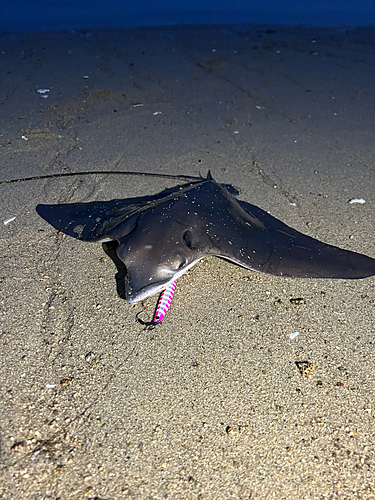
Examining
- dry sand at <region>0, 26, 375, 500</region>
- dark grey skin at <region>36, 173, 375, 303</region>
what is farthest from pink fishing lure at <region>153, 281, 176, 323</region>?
dark grey skin at <region>36, 173, 375, 303</region>

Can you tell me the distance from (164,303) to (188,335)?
1.03ft

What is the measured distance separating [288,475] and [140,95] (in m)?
6.27

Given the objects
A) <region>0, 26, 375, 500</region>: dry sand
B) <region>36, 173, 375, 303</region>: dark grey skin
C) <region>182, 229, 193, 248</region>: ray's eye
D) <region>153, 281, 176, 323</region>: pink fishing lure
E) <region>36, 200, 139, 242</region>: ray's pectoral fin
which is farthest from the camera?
<region>36, 200, 139, 242</region>: ray's pectoral fin

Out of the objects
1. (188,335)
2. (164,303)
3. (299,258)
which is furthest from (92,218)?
(299,258)

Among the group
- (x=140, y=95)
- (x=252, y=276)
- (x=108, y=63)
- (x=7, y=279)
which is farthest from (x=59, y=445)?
(x=108, y=63)

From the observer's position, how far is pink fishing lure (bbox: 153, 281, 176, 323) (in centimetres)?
309

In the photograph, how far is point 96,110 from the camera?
6.47m

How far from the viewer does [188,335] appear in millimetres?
3039

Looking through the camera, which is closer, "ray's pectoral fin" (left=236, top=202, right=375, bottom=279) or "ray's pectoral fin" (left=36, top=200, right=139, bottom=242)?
"ray's pectoral fin" (left=236, top=202, right=375, bottom=279)

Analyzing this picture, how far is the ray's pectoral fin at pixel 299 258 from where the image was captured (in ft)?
10.2

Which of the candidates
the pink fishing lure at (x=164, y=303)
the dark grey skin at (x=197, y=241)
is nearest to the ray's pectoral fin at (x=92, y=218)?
the dark grey skin at (x=197, y=241)

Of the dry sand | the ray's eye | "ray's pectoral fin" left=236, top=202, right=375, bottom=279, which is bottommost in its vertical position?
the dry sand

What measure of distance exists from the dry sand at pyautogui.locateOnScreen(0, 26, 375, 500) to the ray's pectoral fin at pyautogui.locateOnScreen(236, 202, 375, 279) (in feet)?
0.97

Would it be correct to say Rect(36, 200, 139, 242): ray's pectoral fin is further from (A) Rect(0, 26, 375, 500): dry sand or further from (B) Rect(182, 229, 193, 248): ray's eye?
(B) Rect(182, 229, 193, 248): ray's eye
